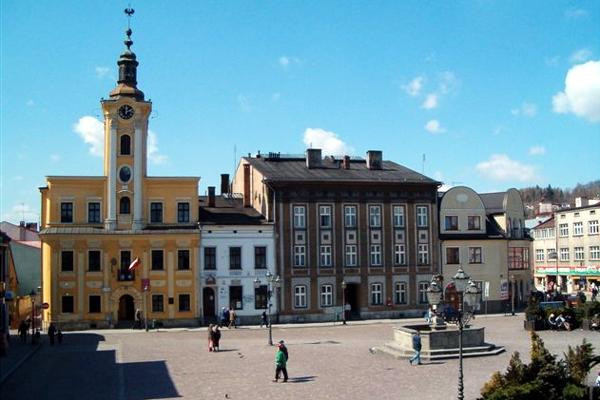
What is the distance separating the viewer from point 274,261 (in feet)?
171

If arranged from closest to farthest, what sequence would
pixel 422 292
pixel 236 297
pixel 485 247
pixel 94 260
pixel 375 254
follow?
pixel 94 260
pixel 236 297
pixel 375 254
pixel 422 292
pixel 485 247

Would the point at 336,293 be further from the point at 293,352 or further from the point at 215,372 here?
the point at 215,372

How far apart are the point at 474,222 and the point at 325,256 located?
45.3ft

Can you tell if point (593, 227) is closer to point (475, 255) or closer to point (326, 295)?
point (475, 255)

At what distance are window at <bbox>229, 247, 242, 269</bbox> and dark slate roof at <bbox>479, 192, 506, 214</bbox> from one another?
892 inches

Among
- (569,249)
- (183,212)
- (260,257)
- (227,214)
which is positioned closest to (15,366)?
(183,212)

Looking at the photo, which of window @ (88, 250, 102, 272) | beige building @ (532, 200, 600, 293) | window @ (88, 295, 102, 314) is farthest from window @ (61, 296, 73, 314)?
beige building @ (532, 200, 600, 293)

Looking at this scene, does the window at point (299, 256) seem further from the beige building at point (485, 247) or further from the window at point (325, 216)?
the beige building at point (485, 247)

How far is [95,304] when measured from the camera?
4941 cm

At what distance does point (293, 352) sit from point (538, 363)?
17124 mm

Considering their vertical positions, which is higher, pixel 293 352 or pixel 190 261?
pixel 190 261

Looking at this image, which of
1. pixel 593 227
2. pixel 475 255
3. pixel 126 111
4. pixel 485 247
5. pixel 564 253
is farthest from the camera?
pixel 564 253

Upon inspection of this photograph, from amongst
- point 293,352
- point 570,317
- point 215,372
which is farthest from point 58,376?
point 570,317

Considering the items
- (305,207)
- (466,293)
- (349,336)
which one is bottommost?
(349,336)
